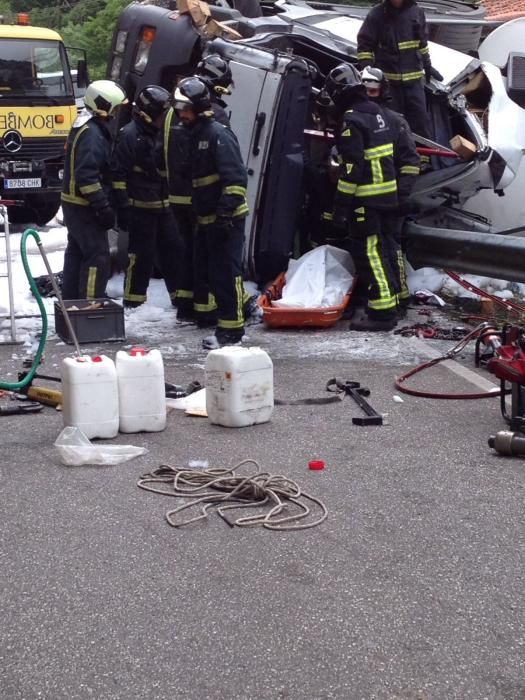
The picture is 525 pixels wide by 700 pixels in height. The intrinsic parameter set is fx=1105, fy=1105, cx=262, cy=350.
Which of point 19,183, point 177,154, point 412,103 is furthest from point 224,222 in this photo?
point 19,183

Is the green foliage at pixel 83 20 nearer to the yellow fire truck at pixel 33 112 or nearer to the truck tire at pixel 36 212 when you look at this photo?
the yellow fire truck at pixel 33 112

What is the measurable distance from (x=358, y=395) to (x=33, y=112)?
423 inches

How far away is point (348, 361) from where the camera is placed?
801 cm

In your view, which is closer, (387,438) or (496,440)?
(496,440)

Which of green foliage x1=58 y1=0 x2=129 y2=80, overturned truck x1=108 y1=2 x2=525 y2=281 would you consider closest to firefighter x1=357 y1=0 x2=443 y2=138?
overturned truck x1=108 y1=2 x2=525 y2=281

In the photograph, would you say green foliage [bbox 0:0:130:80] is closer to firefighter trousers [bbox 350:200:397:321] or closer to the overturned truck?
the overturned truck

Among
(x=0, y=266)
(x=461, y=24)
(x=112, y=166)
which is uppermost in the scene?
(x=461, y=24)

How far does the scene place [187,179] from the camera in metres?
8.67

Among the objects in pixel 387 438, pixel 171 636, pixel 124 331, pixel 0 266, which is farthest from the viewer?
pixel 0 266

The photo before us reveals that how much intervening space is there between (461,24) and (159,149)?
5539 millimetres

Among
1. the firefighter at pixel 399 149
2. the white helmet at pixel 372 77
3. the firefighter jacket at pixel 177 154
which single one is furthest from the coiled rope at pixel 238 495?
the white helmet at pixel 372 77

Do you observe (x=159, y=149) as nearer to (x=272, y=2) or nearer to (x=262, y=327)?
(x=262, y=327)

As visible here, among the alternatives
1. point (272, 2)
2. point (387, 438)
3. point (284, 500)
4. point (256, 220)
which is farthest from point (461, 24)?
point (284, 500)

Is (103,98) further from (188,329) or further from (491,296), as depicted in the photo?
(491,296)
